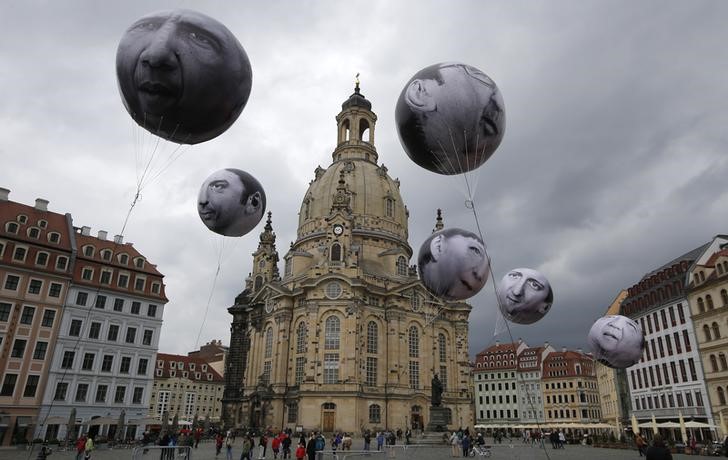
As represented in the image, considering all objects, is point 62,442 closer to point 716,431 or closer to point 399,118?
point 399,118

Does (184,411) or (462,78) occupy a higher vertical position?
(462,78)

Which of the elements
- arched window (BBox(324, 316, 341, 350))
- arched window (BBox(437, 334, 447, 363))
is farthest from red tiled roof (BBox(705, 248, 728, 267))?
arched window (BBox(324, 316, 341, 350))

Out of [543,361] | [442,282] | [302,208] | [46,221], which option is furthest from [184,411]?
[442,282]

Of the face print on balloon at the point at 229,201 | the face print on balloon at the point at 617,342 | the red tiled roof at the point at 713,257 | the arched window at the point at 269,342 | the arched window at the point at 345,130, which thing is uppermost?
the arched window at the point at 345,130

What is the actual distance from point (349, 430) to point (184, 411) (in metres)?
47.9

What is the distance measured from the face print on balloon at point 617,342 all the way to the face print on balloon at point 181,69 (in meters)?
14.2

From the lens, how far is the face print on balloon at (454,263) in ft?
42.2

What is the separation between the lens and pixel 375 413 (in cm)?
5662

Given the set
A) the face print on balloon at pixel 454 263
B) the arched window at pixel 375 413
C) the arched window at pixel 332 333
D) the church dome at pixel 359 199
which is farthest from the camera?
the church dome at pixel 359 199

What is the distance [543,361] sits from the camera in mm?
99562

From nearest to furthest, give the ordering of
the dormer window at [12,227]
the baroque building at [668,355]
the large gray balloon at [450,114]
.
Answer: the large gray balloon at [450,114] < the dormer window at [12,227] < the baroque building at [668,355]

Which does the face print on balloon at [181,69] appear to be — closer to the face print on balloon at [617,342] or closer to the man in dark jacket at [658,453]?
the man in dark jacket at [658,453]

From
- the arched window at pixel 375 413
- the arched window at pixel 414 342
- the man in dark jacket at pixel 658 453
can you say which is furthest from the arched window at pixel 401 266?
the man in dark jacket at pixel 658 453

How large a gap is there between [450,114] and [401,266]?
61.4 m
